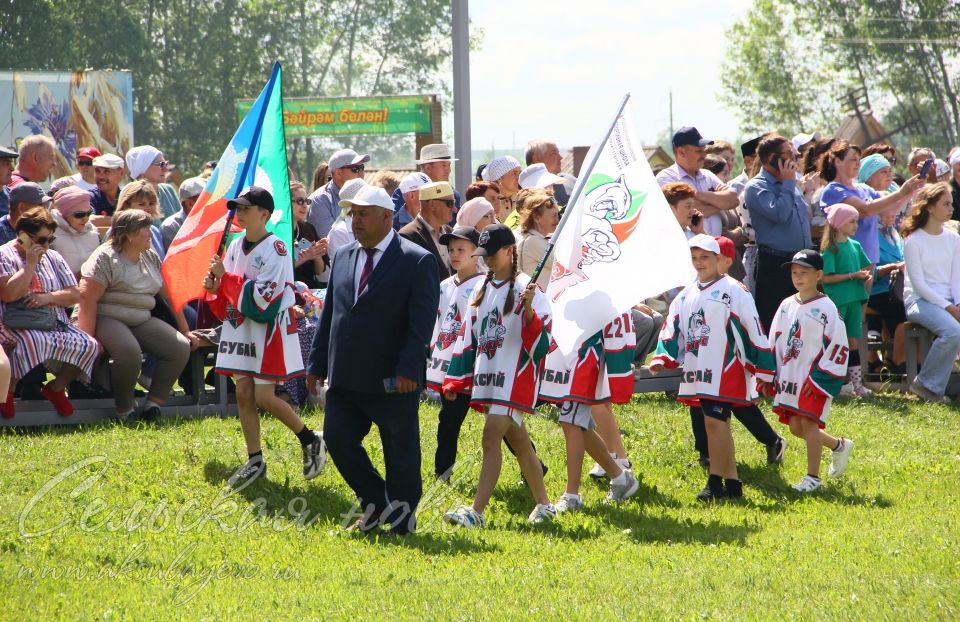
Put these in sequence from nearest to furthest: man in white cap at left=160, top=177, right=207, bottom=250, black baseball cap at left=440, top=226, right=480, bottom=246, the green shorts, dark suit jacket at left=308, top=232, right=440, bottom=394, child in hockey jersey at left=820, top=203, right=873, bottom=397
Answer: dark suit jacket at left=308, top=232, right=440, bottom=394, black baseball cap at left=440, top=226, right=480, bottom=246, man in white cap at left=160, top=177, right=207, bottom=250, child in hockey jersey at left=820, top=203, right=873, bottom=397, the green shorts

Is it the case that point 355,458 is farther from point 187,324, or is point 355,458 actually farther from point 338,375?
point 187,324

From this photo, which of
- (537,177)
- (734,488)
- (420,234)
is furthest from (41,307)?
(734,488)

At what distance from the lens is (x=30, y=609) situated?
6.32 meters

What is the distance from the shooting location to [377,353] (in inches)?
309

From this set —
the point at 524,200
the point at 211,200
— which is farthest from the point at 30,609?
the point at 524,200

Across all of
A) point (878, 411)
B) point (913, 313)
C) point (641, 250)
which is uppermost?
point (641, 250)

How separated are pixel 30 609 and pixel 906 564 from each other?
4.66m

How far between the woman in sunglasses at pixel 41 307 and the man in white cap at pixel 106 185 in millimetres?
1680

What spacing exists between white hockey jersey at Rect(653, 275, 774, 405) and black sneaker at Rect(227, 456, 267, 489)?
311 centimetres

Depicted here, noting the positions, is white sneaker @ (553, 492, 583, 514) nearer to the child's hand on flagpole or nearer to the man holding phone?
the child's hand on flagpole

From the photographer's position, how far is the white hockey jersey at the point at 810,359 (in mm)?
9539

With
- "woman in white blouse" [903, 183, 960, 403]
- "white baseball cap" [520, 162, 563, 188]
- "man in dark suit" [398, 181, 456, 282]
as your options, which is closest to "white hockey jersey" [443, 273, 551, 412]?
"man in dark suit" [398, 181, 456, 282]

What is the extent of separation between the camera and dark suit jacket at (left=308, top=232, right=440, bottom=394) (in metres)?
7.84

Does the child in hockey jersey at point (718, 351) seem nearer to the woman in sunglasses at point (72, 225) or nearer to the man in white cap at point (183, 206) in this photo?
the man in white cap at point (183, 206)
